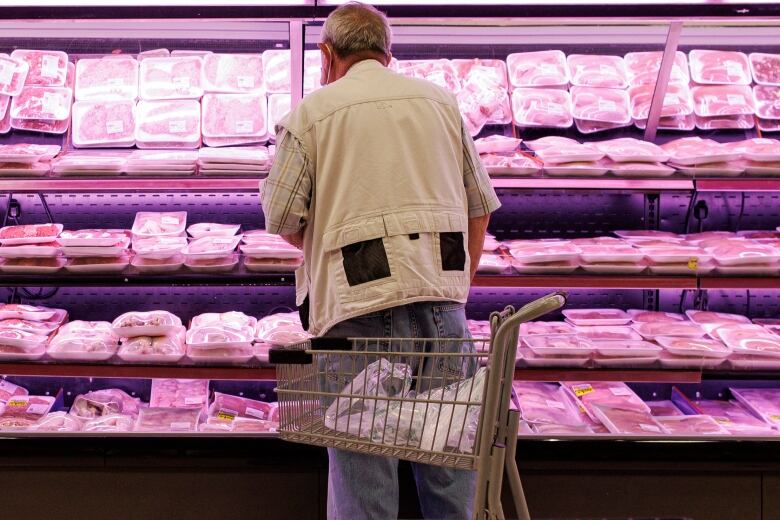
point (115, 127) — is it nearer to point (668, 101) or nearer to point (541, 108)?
point (541, 108)

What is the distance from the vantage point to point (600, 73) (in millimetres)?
3451

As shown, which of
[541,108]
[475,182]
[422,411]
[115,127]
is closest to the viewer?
[422,411]

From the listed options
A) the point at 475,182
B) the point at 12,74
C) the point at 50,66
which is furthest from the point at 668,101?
the point at 12,74

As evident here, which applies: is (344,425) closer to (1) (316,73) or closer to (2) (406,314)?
(2) (406,314)

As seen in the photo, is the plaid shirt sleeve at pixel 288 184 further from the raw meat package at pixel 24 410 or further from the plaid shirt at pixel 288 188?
the raw meat package at pixel 24 410

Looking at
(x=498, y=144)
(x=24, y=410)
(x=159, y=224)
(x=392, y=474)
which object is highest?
(x=498, y=144)

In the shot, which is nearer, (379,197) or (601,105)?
(379,197)

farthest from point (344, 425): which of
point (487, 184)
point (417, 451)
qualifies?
point (487, 184)

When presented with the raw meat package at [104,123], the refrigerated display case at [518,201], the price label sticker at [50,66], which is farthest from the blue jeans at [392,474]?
the price label sticker at [50,66]

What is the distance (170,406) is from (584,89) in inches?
83.3

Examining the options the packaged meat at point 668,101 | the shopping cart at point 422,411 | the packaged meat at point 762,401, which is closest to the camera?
the shopping cart at point 422,411

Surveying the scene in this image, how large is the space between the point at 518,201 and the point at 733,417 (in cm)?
120

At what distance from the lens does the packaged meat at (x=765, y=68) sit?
346 centimetres

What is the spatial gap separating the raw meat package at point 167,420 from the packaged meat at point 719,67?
8.03ft
